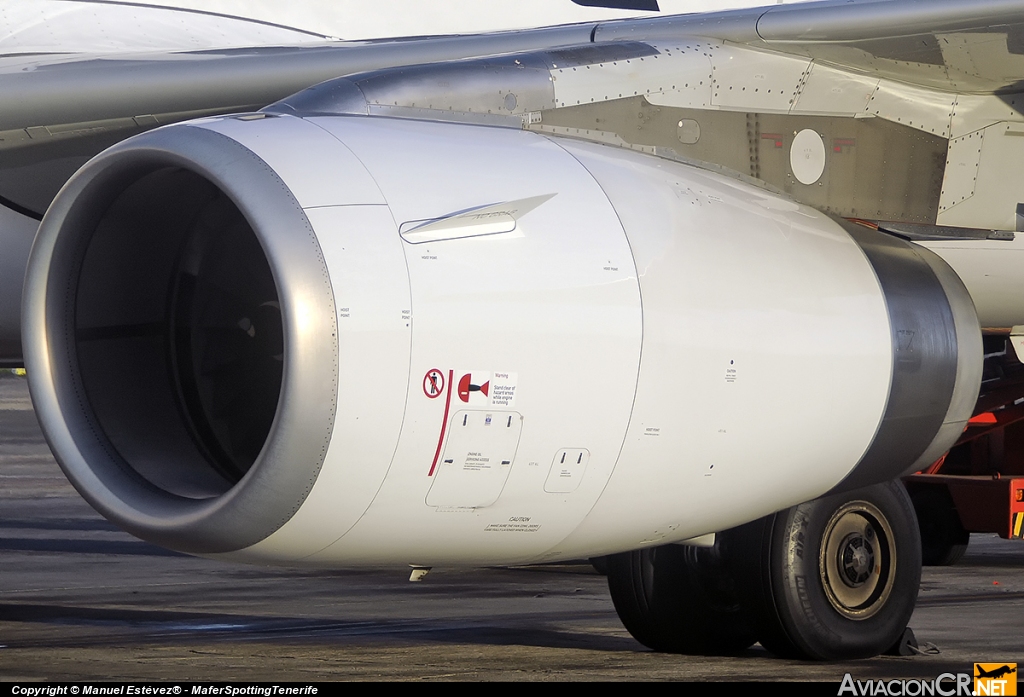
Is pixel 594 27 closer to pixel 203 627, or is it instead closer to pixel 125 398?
pixel 125 398

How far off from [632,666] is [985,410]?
5196mm

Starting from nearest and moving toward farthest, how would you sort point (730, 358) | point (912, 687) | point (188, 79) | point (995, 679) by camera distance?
point (730, 358)
point (912, 687)
point (995, 679)
point (188, 79)

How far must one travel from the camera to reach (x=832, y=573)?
6.91 metres

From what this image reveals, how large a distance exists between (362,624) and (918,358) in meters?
3.15

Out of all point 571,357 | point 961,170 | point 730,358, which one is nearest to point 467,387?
point 571,357

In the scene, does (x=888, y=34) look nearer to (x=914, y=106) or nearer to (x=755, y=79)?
(x=755, y=79)

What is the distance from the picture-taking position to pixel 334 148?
5035 mm

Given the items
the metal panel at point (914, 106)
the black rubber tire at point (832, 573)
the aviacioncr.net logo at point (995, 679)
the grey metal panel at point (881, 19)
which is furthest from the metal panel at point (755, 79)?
the aviacioncr.net logo at point (995, 679)

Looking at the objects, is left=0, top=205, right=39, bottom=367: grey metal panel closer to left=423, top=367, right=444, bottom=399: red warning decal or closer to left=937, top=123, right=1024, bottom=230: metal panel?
left=423, top=367, right=444, bottom=399: red warning decal

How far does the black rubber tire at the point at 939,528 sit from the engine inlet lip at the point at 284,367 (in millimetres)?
7293

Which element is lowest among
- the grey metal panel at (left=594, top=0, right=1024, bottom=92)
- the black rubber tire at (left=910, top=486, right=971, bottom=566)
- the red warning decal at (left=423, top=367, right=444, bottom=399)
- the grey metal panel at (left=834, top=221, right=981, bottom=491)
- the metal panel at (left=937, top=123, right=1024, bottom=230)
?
the black rubber tire at (left=910, top=486, right=971, bottom=566)

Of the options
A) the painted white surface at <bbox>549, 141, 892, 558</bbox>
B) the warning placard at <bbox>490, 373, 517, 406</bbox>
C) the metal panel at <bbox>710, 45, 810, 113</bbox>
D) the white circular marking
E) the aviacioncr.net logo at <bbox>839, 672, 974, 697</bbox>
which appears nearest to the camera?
the warning placard at <bbox>490, 373, 517, 406</bbox>

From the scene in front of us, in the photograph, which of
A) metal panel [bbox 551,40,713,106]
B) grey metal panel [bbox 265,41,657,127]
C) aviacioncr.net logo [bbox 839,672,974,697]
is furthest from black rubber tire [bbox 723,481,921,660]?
grey metal panel [bbox 265,41,657,127]

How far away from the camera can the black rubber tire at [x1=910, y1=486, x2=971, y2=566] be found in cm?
1122
